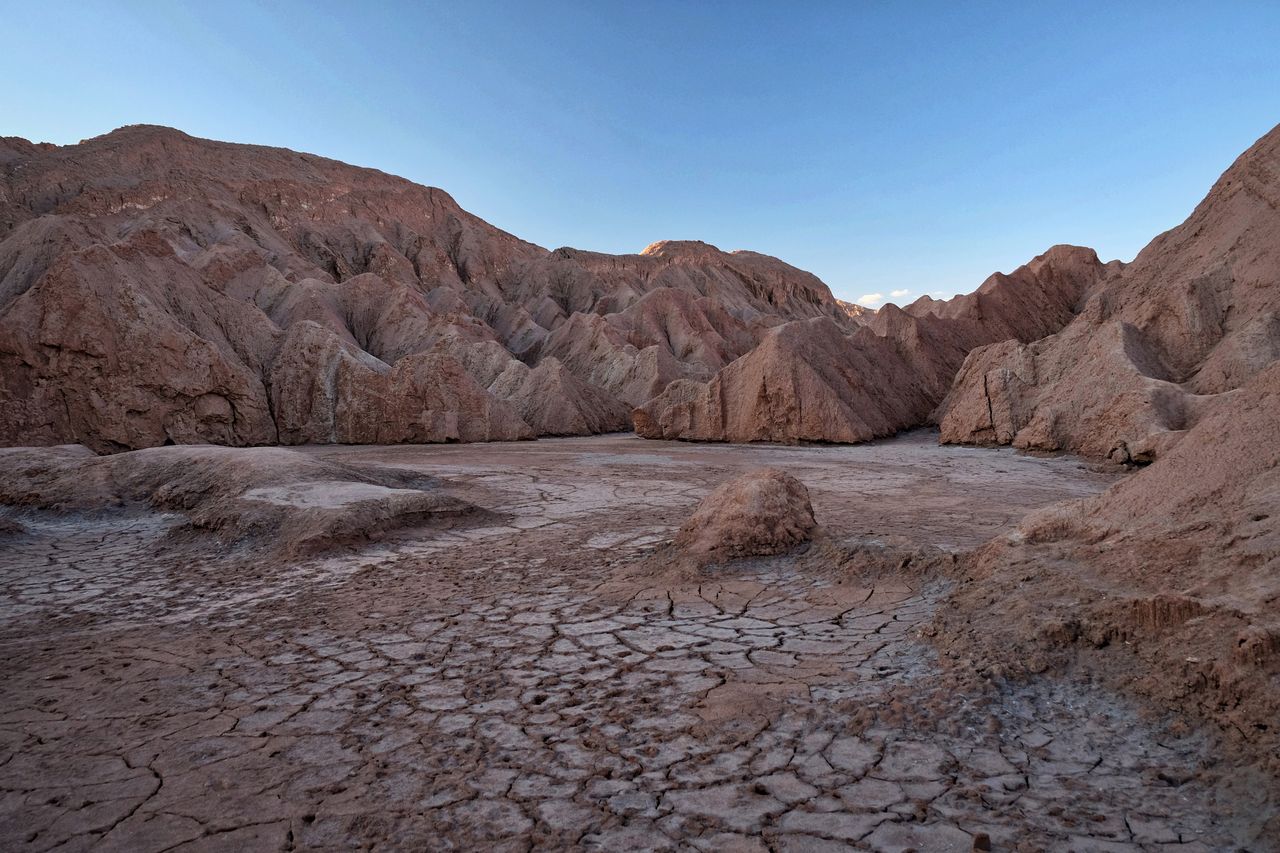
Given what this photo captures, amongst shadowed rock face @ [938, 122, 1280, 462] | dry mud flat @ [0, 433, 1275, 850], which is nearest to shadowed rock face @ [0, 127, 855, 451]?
shadowed rock face @ [938, 122, 1280, 462]

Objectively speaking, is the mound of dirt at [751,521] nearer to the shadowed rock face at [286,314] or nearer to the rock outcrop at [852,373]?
the rock outcrop at [852,373]

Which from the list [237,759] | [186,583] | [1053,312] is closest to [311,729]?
[237,759]

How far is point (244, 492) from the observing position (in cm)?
644

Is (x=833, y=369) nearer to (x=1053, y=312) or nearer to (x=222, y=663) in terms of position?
(x=1053, y=312)

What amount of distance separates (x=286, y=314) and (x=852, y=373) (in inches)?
704

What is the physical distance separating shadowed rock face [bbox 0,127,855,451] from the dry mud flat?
42.3ft

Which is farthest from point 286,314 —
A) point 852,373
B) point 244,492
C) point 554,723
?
point 554,723

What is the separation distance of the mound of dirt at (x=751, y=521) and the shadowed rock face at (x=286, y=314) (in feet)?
48.5

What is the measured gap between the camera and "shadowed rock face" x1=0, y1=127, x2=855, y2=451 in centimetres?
1537

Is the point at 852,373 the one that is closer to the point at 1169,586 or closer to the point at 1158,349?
the point at 1158,349

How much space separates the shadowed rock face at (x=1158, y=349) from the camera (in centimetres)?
1034

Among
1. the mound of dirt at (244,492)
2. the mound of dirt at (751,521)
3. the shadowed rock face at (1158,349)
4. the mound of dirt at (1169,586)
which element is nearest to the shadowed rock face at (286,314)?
the mound of dirt at (244,492)

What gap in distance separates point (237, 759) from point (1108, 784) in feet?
8.69

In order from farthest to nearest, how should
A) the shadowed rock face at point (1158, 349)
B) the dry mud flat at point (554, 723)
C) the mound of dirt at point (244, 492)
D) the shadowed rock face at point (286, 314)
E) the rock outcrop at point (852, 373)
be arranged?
the rock outcrop at point (852, 373), the shadowed rock face at point (286, 314), the shadowed rock face at point (1158, 349), the mound of dirt at point (244, 492), the dry mud flat at point (554, 723)
